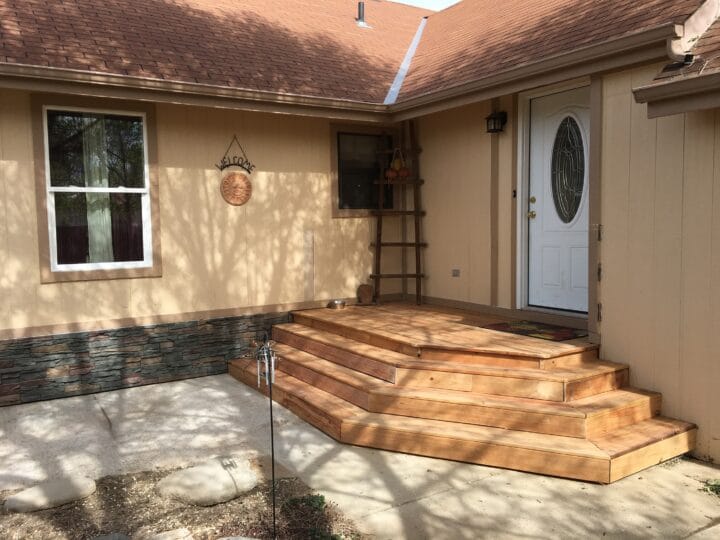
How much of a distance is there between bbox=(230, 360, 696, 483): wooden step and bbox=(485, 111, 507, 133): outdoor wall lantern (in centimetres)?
314

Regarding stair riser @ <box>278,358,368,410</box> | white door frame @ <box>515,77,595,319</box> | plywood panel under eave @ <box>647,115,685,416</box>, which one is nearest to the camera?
plywood panel under eave @ <box>647,115,685,416</box>

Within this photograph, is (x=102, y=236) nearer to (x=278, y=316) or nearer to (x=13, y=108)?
(x=13, y=108)

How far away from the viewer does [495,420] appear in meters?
4.18

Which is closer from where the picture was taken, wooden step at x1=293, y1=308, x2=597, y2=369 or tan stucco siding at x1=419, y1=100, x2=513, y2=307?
wooden step at x1=293, y1=308, x2=597, y2=369

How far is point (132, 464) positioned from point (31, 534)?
95cm

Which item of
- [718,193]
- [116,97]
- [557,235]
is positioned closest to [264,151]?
[116,97]

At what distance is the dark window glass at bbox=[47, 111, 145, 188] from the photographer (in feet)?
17.7

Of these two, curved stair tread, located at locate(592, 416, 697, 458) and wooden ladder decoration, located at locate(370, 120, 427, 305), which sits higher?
wooden ladder decoration, located at locate(370, 120, 427, 305)

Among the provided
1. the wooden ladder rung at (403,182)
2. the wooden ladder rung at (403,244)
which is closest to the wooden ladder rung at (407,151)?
the wooden ladder rung at (403,182)

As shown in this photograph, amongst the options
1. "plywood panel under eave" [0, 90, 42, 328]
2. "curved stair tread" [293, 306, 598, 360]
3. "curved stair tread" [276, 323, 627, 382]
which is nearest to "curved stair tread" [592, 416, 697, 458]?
"curved stair tread" [276, 323, 627, 382]

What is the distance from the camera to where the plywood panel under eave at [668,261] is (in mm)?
4238

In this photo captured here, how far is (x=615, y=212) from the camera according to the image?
184 inches

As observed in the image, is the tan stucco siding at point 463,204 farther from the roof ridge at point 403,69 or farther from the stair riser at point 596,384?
the stair riser at point 596,384

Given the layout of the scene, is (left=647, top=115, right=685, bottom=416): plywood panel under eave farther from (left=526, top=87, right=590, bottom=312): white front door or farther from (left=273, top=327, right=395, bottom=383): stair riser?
(left=273, top=327, right=395, bottom=383): stair riser
